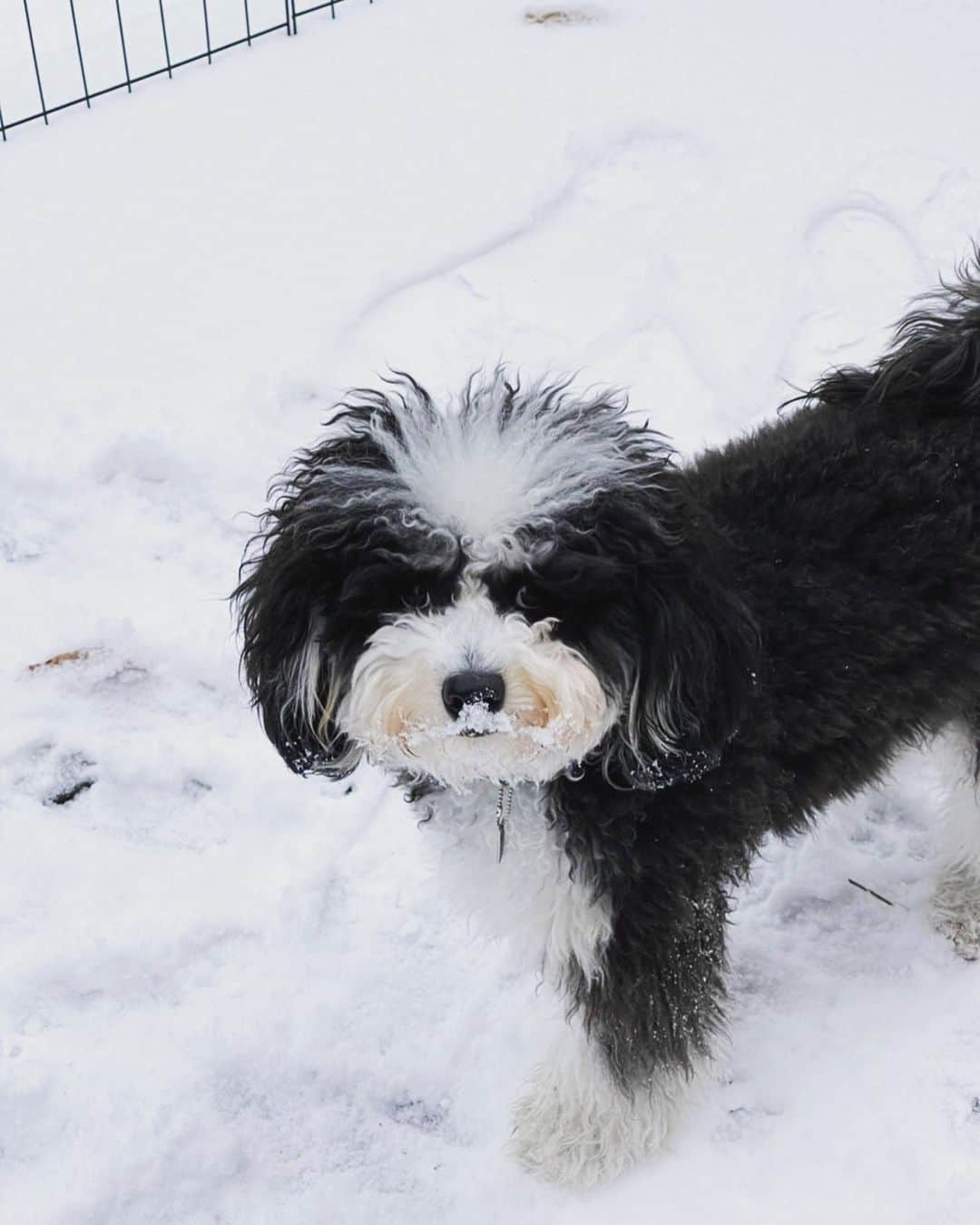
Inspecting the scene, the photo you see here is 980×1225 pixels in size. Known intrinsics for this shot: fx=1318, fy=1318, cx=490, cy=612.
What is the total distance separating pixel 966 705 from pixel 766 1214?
1.07m

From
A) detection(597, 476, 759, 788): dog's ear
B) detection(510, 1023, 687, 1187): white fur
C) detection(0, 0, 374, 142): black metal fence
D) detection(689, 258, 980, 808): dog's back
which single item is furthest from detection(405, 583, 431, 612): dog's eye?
detection(0, 0, 374, 142): black metal fence

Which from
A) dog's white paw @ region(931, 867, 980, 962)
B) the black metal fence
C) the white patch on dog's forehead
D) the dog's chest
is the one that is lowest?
dog's white paw @ region(931, 867, 980, 962)

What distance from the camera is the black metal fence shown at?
561 cm

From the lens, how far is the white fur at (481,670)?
74.0 inches

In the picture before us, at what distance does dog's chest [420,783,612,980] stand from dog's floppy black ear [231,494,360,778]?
0.25 m

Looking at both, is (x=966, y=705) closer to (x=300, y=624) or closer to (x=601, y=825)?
(x=601, y=825)

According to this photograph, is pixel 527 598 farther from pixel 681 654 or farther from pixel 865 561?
pixel 865 561

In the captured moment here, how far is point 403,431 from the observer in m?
2.03

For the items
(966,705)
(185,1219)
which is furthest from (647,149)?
(185,1219)

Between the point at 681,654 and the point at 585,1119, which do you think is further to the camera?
the point at 585,1119

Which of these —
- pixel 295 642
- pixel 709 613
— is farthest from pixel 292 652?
pixel 709 613

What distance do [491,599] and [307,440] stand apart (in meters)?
2.42

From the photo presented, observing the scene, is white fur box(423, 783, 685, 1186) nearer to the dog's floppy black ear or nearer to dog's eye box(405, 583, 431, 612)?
the dog's floppy black ear

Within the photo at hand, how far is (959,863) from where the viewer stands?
3.12m
